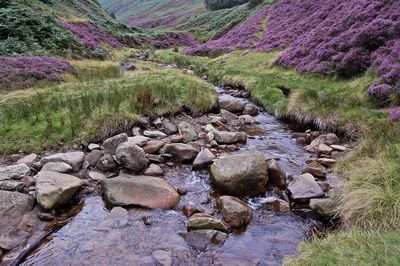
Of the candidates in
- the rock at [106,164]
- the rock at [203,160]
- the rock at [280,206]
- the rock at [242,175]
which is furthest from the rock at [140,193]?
the rock at [280,206]

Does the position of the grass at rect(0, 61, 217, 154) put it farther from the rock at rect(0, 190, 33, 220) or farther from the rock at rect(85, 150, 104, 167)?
the rock at rect(0, 190, 33, 220)

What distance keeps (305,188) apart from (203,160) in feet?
10.4

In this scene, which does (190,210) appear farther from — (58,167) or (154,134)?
(154,134)

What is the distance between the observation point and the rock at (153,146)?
11242mm

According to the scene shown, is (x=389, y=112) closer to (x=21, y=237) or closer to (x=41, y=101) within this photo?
(x=21, y=237)

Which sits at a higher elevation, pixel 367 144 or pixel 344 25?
pixel 344 25

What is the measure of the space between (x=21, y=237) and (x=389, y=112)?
1203 cm

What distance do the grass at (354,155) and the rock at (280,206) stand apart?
3.99ft

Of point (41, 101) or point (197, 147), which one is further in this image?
point (41, 101)

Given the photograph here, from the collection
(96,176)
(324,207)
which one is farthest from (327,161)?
(96,176)

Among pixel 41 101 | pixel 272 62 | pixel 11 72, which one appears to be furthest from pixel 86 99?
pixel 272 62

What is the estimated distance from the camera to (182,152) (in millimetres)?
10992

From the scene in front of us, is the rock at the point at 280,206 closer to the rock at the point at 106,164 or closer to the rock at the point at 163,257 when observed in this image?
the rock at the point at 163,257

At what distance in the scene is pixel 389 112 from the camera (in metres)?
12.4
